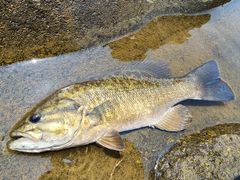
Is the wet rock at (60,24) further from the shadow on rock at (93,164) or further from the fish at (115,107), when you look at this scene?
the shadow on rock at (93,164)

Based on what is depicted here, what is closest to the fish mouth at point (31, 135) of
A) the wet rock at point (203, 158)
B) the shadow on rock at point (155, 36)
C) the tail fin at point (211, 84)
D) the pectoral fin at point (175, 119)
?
the wet rock at point (203, 158)

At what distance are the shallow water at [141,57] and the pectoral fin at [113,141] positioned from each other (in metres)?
0.17

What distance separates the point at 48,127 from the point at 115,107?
2.77ft

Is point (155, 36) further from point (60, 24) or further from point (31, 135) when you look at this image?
point (31, 135)

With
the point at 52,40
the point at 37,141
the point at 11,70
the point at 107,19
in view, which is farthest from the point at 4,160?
the point at 107,19

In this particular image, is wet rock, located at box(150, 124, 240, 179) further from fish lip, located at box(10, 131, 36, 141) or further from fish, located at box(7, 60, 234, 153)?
fish lip, located at box(10, 131, 36, 141)

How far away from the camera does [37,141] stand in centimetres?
273

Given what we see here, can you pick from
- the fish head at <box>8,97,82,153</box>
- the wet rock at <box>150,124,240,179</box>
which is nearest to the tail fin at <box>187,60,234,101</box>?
the wet rock at <box>150,124,240,179</box>

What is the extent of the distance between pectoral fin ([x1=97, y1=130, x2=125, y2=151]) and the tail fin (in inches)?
56.8

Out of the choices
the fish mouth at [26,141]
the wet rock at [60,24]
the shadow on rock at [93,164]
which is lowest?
the shadow on rock at [93,164]

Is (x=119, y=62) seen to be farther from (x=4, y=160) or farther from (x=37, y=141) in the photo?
(x=4, y=160)

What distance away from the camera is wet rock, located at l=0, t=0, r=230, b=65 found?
3.35m

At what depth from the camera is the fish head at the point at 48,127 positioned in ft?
8.96

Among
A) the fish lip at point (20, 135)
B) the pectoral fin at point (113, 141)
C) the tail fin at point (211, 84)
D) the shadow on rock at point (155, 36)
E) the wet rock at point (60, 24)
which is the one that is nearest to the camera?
the fish lip at point (20, 135)
